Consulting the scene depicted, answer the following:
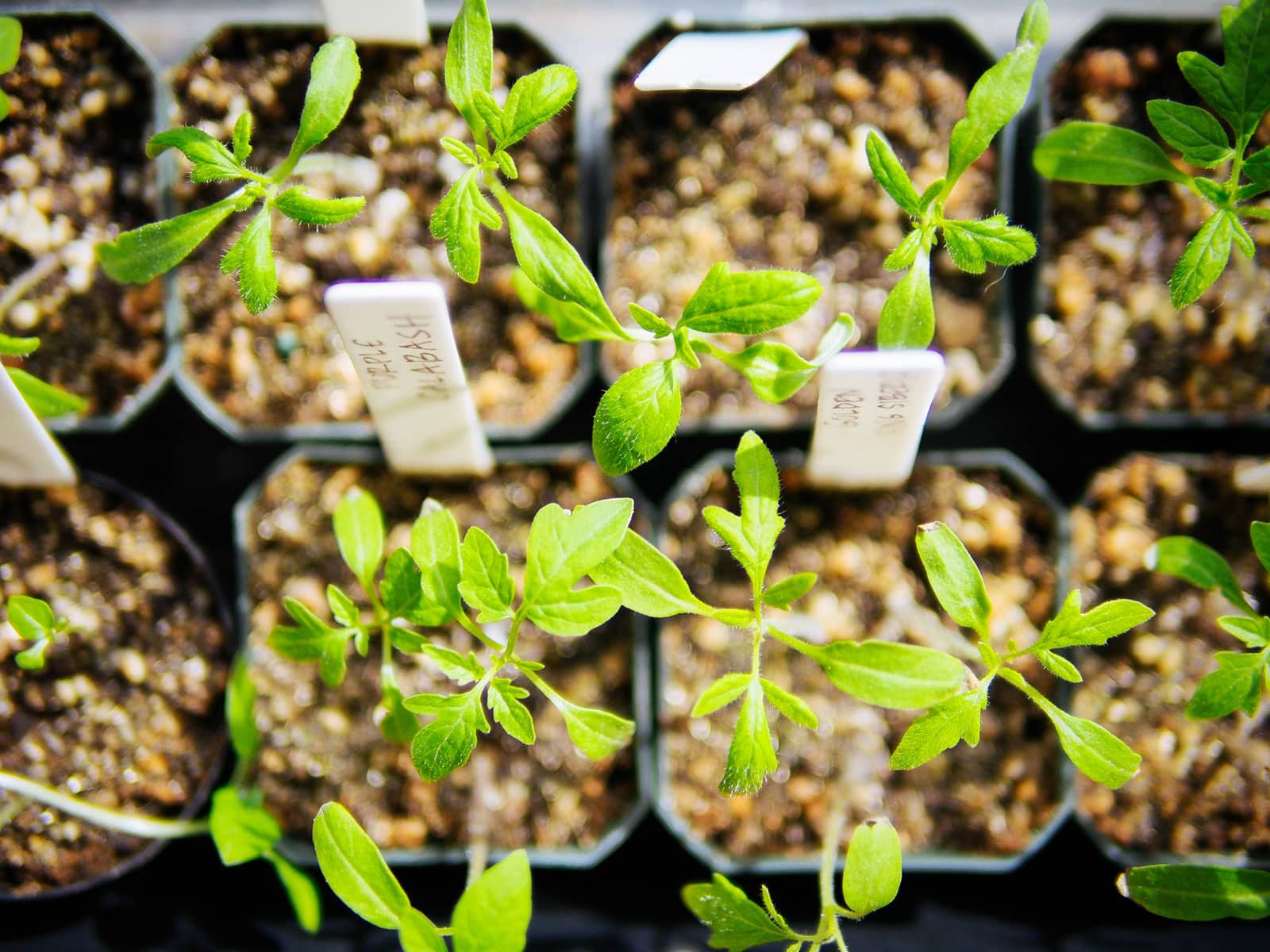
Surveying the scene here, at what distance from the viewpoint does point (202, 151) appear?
74cm

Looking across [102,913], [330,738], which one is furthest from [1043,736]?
[102,913]

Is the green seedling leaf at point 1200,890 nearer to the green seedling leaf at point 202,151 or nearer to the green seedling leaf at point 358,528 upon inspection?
the green seedling leaf at point 358,528

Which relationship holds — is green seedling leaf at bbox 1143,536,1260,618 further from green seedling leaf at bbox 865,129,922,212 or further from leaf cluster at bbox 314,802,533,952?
leaf cluster at bbox 314,802,533,952

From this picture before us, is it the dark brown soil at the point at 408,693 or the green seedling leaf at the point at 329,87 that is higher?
the green seedling leaf at the point at 329,87

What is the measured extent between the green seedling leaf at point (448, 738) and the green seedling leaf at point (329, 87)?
0.41 metres

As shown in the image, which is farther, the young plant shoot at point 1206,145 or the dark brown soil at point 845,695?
the dark brown soil at point 845,695

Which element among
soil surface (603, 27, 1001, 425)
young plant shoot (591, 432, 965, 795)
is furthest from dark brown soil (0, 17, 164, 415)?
young plant shoot (591, 432, 965, 795)

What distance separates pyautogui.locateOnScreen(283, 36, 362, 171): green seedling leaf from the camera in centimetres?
74

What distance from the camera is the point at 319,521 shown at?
103 centimetres

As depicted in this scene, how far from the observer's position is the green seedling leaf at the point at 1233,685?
0.74 meters

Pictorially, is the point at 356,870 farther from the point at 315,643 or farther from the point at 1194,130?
the point at 1194,130

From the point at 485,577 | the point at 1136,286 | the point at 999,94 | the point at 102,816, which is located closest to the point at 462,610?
the point at 485,577

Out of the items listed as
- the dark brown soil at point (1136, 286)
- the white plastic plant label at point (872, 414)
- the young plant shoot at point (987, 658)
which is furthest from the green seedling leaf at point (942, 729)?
the dark brown soil at point (1136, 286)

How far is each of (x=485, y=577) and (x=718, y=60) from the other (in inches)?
21.7
